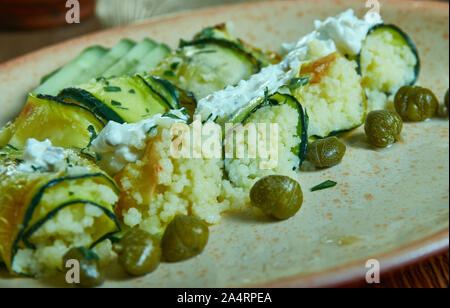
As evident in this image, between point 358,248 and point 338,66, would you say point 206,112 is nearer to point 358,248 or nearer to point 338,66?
point 338,66

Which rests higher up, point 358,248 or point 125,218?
point 125,218

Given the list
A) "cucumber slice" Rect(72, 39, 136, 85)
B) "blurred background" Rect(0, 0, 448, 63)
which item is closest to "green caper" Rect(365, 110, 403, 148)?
"cucumber slice" Rect(72, 39, 136, 85)

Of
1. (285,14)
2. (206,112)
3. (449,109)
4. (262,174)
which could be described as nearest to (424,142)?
(449,109)

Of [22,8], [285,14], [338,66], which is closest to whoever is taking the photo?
[338,66]

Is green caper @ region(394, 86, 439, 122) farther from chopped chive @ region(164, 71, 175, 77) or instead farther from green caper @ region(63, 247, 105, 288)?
green caper @ region(63, 247, 105, 288)

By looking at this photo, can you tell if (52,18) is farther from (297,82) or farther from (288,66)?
(297,82)
